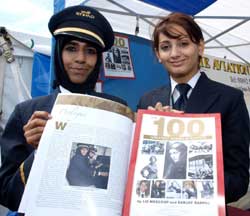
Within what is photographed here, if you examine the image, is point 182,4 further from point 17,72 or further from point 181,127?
point 181,127

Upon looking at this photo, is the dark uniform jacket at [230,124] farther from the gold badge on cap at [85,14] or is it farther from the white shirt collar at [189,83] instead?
the gold badge on cap at [85,14]

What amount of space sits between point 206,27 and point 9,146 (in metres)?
3.20

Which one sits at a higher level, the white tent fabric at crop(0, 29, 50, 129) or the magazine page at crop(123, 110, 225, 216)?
the white tent fabric at crop(0, 29, 50, 129)

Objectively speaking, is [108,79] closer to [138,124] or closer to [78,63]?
[78,63]

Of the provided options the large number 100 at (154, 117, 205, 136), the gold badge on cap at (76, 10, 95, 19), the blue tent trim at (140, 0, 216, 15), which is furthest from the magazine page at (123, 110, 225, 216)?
→ the blue tent trim at (140, 0, 216, 15)

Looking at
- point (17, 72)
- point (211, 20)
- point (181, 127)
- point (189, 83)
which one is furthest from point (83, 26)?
point (211, 20)

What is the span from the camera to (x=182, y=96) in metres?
0.97

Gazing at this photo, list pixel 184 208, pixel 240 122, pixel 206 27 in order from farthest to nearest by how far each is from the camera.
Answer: pixel 206 27
pixel 240 122
pixel 184 208

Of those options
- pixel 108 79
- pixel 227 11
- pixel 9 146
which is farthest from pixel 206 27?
pixel 9 146

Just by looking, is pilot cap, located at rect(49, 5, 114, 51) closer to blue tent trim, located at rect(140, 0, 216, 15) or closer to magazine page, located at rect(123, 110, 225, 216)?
magazine page, located at rect(123, 110, 225, 216)

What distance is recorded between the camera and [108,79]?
8.10 ft

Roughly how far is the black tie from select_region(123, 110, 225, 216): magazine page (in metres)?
0.23

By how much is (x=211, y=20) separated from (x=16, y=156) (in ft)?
10.2

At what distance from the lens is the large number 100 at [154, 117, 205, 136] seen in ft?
2.33
